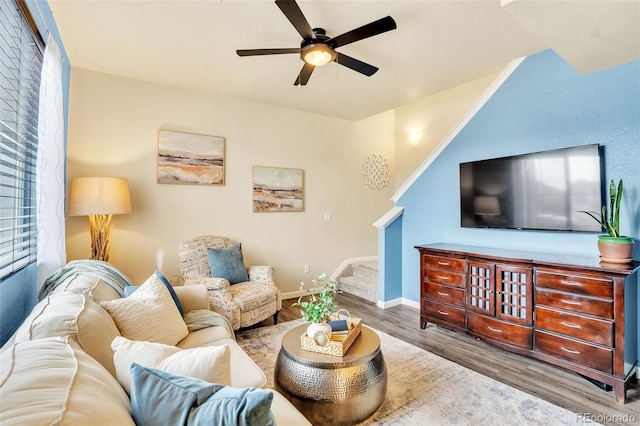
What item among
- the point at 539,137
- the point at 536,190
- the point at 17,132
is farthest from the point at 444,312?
the point at 17,132

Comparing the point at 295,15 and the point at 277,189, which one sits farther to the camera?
the point at 277,189

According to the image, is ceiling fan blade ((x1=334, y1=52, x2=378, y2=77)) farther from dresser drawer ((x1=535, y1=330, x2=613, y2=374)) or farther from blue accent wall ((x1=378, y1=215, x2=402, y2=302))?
dresser drawer ((x1=535, y1=330, x2=613, y2=374))

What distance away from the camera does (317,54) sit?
236 centimetres

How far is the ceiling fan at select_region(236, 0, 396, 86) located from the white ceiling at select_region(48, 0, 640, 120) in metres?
0.23

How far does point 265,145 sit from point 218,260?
171cm

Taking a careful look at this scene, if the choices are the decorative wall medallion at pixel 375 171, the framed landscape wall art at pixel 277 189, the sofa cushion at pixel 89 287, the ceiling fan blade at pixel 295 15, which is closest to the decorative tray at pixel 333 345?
the sofa cushion at pixel 89 287

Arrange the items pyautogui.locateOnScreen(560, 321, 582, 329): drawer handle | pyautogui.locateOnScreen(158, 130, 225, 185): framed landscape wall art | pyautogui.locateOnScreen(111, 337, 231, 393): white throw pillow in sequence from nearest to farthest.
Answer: pyautogui.locateOnScreen(111, 337, 231, 393): white throw pillow, pyautogui.locateOnScreen(560, 321, 582, 329): drawer handle, pyautogui.locateOnScreen(158, 130, 225, 185): framed landscape wall art

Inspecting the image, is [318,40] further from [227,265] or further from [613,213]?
[613,213]

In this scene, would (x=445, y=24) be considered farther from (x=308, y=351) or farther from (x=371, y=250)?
(x=371, y=250)

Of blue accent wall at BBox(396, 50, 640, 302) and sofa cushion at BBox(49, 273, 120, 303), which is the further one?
blue accent wall at BBox(396, 50, 640, 302)

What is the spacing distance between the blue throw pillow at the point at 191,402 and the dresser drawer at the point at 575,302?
245 centimetres

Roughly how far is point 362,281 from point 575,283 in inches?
107

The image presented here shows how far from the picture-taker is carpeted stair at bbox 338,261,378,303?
429 cm

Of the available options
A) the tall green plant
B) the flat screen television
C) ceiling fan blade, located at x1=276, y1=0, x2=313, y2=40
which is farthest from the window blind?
the tall green plant
